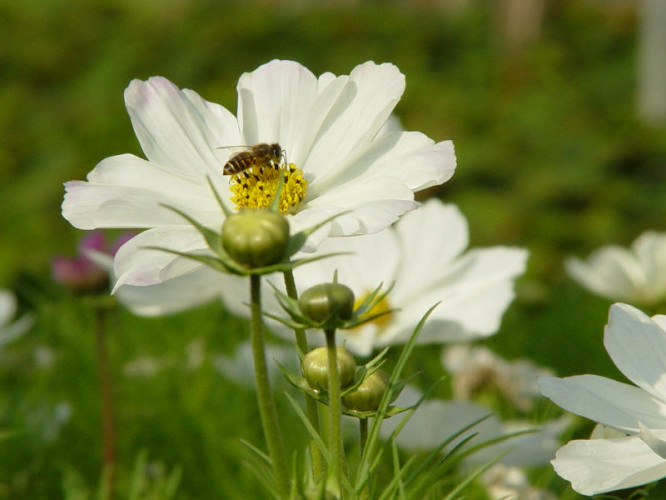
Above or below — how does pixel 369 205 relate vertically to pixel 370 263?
above

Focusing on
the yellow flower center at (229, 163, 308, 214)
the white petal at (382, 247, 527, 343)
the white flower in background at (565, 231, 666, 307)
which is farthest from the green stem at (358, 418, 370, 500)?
the white flower in background at (565, 231, 666, 307)

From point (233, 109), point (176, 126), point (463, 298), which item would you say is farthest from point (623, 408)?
point (233, 109)

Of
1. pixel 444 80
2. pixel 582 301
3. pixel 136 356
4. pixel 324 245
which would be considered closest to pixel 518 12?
pixel 444 80

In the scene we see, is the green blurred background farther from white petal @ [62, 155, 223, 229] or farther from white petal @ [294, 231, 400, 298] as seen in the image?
white petal @ [62, 155, 223, 229]

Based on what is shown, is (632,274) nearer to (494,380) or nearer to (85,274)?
(494,380)

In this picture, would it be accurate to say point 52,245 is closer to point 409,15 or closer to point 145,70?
point 145,70
